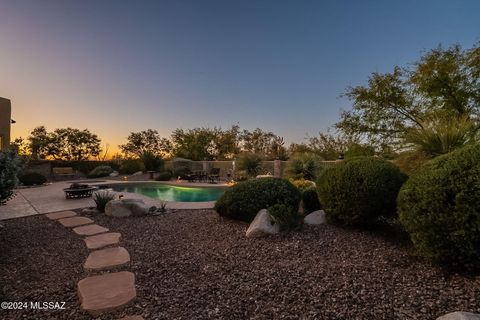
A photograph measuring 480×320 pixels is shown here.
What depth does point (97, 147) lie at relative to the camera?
2478 centimetres

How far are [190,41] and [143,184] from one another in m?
8.94

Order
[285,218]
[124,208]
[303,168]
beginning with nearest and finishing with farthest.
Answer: [285,218]
[124,208]
[303,168]

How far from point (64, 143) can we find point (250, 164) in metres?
19.3

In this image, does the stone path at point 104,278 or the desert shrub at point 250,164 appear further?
the desert shrub at point 250,164

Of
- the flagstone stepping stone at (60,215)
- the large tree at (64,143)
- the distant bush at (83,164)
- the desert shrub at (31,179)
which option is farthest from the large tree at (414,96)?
the large tree at (64,143)

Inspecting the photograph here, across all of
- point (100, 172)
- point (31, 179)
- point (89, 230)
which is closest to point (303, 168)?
point (89, 230)

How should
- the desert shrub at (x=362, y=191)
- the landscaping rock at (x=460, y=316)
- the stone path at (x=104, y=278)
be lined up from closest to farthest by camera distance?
the landscaping rock at (x=460, y=316)
the stone path at (x=104, y=278)
the desert shrub at (x=362, y=191)

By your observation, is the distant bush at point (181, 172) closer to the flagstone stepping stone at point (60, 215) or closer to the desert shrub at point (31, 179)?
the desert shrub at point (31, 179)

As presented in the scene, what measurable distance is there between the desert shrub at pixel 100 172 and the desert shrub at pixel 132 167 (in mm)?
976

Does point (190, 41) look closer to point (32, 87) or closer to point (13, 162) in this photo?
point (32, 87)

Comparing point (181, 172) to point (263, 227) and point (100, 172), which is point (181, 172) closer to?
point (100, 172)

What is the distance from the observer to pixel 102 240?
4.04m

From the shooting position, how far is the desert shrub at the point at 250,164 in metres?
13.8

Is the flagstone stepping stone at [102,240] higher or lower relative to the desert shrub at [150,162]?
lower
